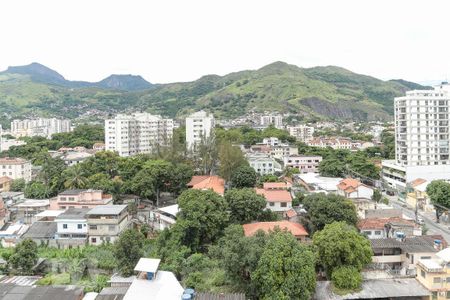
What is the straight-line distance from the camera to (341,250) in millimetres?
19172

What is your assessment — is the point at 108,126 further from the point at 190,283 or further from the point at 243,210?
the point at 190,283

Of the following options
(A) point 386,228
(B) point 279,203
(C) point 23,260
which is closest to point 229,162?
(B) point 279,203

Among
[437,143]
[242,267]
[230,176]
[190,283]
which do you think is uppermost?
[437,143]

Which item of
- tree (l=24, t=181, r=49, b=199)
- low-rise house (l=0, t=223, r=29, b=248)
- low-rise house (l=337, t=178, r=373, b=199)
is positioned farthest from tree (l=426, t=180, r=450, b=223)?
tree (l=24, t=181, r=49, b=199)

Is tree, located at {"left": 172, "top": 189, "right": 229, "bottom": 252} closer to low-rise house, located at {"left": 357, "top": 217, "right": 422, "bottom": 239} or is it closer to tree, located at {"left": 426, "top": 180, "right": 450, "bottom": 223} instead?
low-rise house, located at {"left": 357, "top": 217, "right": 422, "bottom": 239}

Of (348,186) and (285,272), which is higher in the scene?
(348,186)

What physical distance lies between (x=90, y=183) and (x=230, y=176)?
1319 cm

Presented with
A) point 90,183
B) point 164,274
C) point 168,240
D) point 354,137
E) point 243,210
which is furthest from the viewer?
point 354,137

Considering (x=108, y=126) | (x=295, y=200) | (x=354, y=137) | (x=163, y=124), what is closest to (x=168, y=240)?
(x=295, y=200)

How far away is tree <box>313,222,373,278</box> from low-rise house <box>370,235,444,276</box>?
2225 millimetres

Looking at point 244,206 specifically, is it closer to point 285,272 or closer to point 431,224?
point 285,272

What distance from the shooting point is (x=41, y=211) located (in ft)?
104

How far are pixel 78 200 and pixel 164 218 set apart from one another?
7.91m

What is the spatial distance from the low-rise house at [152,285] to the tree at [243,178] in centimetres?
1650
